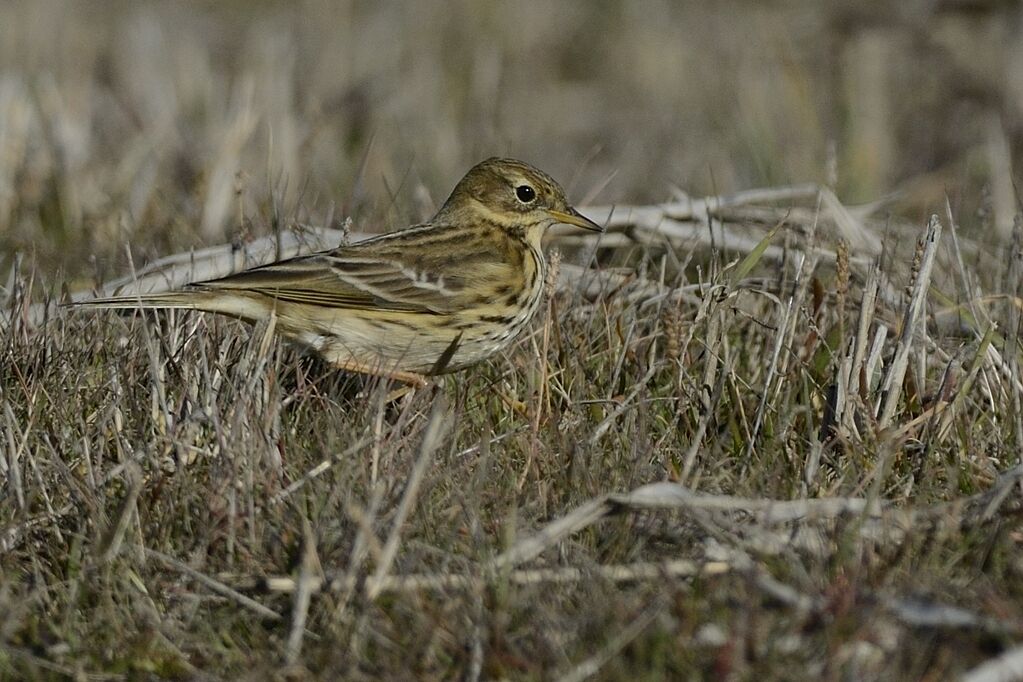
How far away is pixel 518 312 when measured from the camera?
4.80 m

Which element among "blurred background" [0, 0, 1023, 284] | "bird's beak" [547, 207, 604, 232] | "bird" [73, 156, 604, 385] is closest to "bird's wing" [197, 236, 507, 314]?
"bird" [73, 156, 604, 385]

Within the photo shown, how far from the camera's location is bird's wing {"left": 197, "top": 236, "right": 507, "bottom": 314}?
4.63m

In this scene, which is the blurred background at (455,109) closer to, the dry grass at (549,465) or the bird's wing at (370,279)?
the dry grass at (549,465)

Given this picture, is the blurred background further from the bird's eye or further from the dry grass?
the bird's eye

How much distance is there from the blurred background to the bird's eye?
56cm

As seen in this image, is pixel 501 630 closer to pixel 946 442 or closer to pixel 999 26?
pixel 946 442

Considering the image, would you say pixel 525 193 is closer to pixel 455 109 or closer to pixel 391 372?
pixel 391 372

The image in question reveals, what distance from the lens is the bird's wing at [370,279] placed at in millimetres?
4633

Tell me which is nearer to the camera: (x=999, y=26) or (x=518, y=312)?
(x=518, y=312)

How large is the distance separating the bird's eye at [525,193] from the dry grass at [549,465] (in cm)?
31

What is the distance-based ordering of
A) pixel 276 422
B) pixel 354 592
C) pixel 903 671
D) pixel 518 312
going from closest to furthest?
pixel 903 671
pixel 354 592
pixel 276 422
pixel 518 312

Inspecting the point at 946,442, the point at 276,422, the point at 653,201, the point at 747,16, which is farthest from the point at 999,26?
the point at 276,422

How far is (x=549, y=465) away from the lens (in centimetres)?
379

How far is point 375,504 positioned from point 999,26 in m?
7.79
